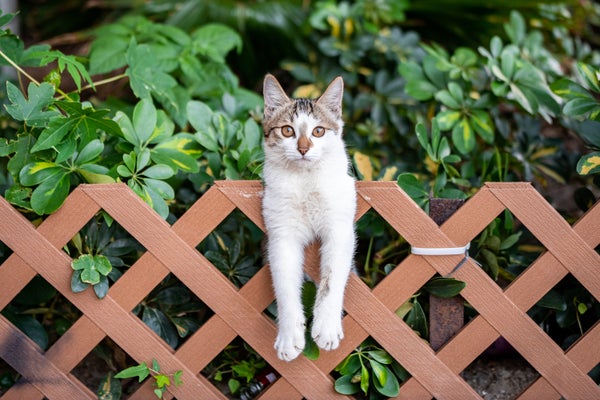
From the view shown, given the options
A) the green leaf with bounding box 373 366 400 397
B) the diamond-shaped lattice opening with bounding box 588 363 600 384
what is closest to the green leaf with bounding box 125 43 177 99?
the green leaf with bounding box 373 366 400 397

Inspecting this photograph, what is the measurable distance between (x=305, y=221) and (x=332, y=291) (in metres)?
0.20

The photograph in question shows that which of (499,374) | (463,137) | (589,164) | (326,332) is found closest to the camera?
(326,332)

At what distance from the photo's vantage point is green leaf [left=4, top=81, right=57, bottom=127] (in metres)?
1.56

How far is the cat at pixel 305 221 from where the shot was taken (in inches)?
61.0

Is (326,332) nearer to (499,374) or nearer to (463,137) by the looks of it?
(499,374)

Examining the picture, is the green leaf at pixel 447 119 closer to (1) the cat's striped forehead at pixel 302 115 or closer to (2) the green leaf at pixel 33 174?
(1) the cat's striped forehead at pixel 302 115

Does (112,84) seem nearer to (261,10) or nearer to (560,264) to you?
(261,10)

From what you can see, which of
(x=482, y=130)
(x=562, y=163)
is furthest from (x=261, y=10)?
(x=562, y=163)

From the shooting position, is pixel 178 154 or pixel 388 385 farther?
pixel 178 154

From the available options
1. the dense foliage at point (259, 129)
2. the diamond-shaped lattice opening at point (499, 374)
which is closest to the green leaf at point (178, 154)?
the dense foliage at point (259, 129)

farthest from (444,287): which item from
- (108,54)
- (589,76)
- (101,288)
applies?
(108,54)

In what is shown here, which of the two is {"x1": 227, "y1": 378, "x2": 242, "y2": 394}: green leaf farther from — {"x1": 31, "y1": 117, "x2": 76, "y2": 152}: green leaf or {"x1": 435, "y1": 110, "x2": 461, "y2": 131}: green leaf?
{"x1": 435, "y1": 110, "x2": 461, "y2": 131}: green leaf

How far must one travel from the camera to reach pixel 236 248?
1.83m

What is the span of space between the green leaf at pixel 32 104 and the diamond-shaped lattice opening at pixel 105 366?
2.34 ft
